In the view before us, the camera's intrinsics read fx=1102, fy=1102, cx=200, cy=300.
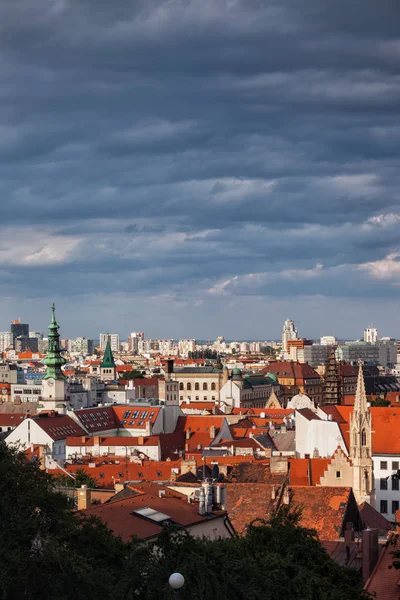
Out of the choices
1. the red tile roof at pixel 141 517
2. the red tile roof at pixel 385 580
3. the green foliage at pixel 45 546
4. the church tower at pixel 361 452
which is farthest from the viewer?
the church tower at pixel 361 452

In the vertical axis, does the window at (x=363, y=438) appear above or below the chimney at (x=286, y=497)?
above

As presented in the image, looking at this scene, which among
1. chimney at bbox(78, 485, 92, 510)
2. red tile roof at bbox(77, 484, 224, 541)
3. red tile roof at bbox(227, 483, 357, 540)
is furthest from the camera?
chimney at bbox(78, 485, 92, 510)

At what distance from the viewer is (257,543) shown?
119 ft

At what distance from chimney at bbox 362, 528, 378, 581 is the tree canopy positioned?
13.0 ft

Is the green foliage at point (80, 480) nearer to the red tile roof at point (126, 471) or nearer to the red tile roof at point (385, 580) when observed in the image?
the red tile roof at point (126, 471)

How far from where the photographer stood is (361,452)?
70.5 meters

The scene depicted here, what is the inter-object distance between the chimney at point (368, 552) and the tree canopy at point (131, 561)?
395 cm

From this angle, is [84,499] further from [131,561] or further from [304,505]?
[131,561]

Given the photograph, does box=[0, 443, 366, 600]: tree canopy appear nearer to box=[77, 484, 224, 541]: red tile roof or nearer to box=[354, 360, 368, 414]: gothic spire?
box=[77, 484, 224, 541]: red tile roof

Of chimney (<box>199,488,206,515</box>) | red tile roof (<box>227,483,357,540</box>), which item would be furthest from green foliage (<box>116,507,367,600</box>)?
red tile roof (<box>227,483,357,540</box>)

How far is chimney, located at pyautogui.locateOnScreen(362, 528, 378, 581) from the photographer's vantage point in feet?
130

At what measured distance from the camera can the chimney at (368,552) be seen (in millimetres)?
39750

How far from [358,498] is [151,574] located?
126 ft

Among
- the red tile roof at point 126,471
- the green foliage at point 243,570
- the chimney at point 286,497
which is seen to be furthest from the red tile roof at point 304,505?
the red tile roof at point 126,471
